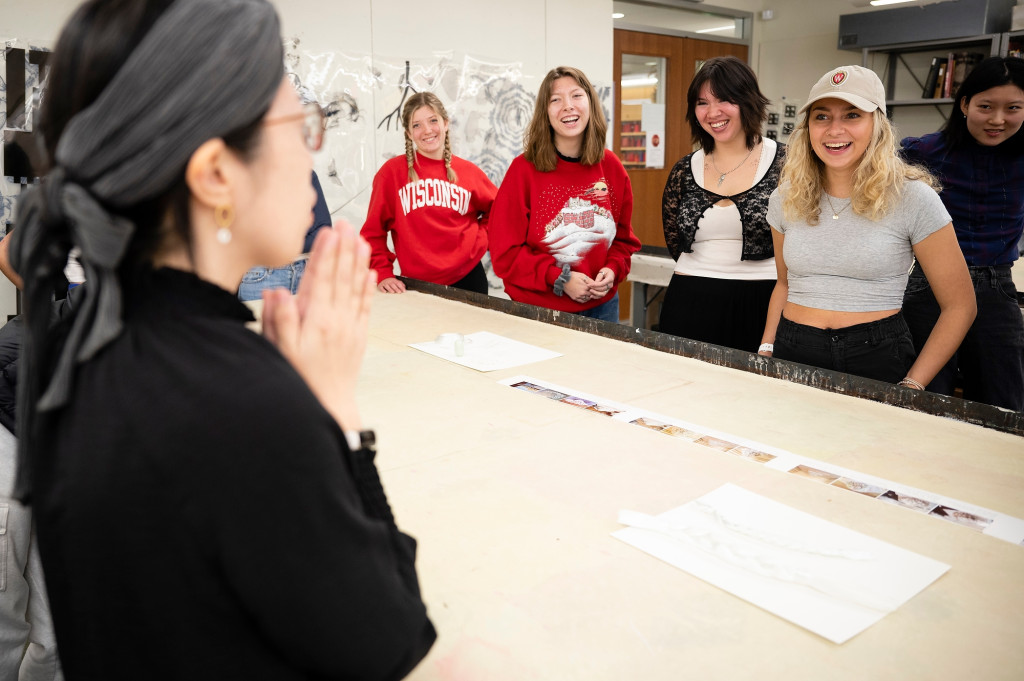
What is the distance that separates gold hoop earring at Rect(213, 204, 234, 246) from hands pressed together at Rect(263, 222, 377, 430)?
0.09 meters

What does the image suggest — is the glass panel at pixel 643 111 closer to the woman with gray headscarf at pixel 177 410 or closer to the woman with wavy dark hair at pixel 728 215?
the woman with wavy dark hair at pixel 728 215

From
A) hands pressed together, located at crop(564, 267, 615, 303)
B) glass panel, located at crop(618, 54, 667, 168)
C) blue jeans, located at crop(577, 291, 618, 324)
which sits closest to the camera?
hands pressed together, located at crop(564, 267, 615, 303)

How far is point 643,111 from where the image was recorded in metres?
6.07

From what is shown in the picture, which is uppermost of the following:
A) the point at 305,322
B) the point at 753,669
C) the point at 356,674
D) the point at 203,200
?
the point at 203,200

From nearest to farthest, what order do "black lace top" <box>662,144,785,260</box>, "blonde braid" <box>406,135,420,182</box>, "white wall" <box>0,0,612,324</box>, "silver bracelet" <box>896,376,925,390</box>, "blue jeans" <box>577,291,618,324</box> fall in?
1. "silver bracelet" <box>896,376,925,390</box>
2. "black lace top" <box>662,144,785,260</box>
3. "blue jeans" <box>577,291,618,324</box>
4. "blonde braid" <box>406,135,420,182</box>
5. "white wall" <box>0,0,612,324</box>

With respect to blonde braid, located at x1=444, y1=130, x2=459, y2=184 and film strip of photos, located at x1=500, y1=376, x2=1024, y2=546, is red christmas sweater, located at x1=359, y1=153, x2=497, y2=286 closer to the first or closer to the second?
blonde braid, located at x1=444, y1=130, x2=459, y2=184

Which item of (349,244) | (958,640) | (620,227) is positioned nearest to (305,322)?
(349,244)

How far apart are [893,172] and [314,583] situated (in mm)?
1687

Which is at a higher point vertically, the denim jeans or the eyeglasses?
the eyeglasses

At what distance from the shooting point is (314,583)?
0.56 m

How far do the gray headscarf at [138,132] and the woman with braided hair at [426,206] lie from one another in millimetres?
2510

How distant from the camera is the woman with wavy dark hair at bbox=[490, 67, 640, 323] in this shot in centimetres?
262

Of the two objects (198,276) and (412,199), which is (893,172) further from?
(412,199)

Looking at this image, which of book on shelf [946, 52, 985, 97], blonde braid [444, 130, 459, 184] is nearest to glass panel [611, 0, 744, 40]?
book on shelf [946, 52, 985, 97]
